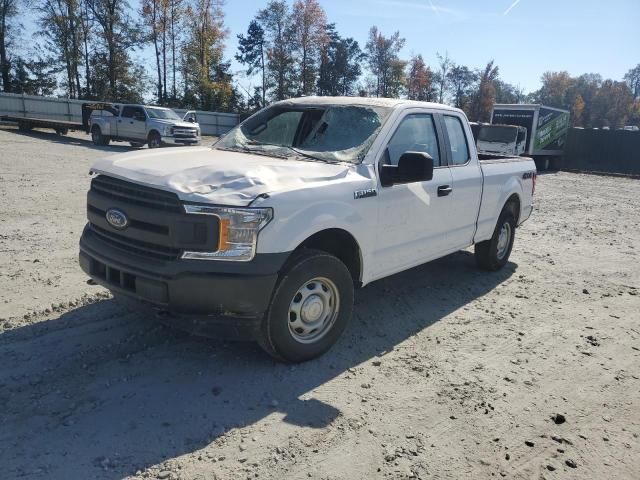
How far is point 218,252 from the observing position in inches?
130

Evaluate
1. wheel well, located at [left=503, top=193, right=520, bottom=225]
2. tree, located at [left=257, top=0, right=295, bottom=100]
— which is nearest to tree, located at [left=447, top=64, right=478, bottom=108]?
tree, located at [left=257, top=0, right=295, bottom=100]

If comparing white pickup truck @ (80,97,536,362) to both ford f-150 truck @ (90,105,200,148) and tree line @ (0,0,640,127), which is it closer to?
ford f-150 truck @ (90,105,200,148)

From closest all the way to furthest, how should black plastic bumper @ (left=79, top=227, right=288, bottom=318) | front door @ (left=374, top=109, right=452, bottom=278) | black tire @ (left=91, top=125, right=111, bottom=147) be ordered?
1. black plastic bumper @ (left=79, top=227, right=288, bottom=318)
2. front door @ (left=374, top=109, right=452, bottom=278)
3. black tire @ (left=91, top=125, right=111, bottom=147)

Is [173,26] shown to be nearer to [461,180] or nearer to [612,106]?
[461,180]

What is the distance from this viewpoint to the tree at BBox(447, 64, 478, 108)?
7719cm

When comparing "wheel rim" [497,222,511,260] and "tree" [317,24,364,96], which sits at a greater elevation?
"tree" [317,24,364,96]

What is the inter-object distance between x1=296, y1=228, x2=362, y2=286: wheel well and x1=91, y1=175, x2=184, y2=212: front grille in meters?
1.06

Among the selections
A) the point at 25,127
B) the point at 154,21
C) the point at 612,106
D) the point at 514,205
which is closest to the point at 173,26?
the point at 154,21

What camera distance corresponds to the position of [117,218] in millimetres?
3656

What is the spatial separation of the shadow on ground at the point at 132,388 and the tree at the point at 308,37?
5943 cm

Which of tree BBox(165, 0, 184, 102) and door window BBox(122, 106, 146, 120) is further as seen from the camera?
tree BBox(165, 0, 184, 102)

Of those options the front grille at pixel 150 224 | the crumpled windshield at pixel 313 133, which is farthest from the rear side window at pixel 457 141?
the front grille at pixel 150 224

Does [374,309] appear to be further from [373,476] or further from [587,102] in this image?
[587,102]

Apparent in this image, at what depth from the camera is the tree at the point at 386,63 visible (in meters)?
70.8
